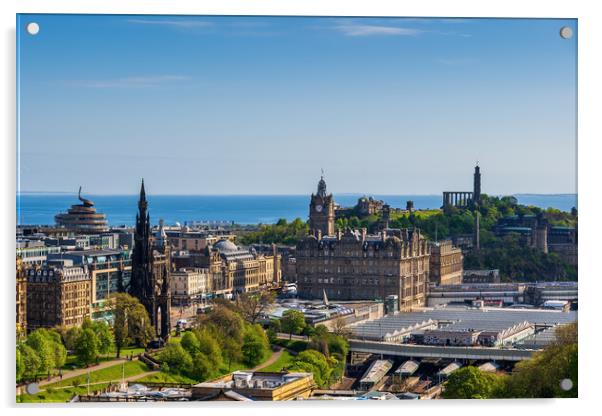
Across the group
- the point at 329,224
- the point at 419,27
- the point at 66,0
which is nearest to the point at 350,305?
the point at 329,224

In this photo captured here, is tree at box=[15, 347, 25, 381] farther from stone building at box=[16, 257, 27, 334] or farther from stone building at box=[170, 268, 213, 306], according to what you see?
stone building at box=[170, 268, 213, 306]

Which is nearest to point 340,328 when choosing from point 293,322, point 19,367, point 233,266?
point 293,322

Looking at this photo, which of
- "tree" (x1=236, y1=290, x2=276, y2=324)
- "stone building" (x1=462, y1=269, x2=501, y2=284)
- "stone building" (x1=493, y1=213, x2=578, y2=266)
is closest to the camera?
"stone building" (x1=493, y1=213, x2=578, y2=266)

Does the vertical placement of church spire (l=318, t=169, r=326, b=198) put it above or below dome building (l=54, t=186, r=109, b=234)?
above

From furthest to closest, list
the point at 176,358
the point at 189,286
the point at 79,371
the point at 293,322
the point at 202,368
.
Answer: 1. the point at 189,286
2. the point at 293,322
3. the point at 176,358
4. the point at 202,368
5. the point at 79,371

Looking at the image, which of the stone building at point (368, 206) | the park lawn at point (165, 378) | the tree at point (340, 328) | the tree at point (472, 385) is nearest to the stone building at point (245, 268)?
the stone building at point (368, 206)

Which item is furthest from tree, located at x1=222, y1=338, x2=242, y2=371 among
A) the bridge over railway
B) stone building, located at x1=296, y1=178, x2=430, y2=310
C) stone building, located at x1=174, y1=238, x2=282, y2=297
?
stone building, located at x1=174, y1=238, x2=282, y2=297

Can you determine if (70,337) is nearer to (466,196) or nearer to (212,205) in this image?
(212,205)
